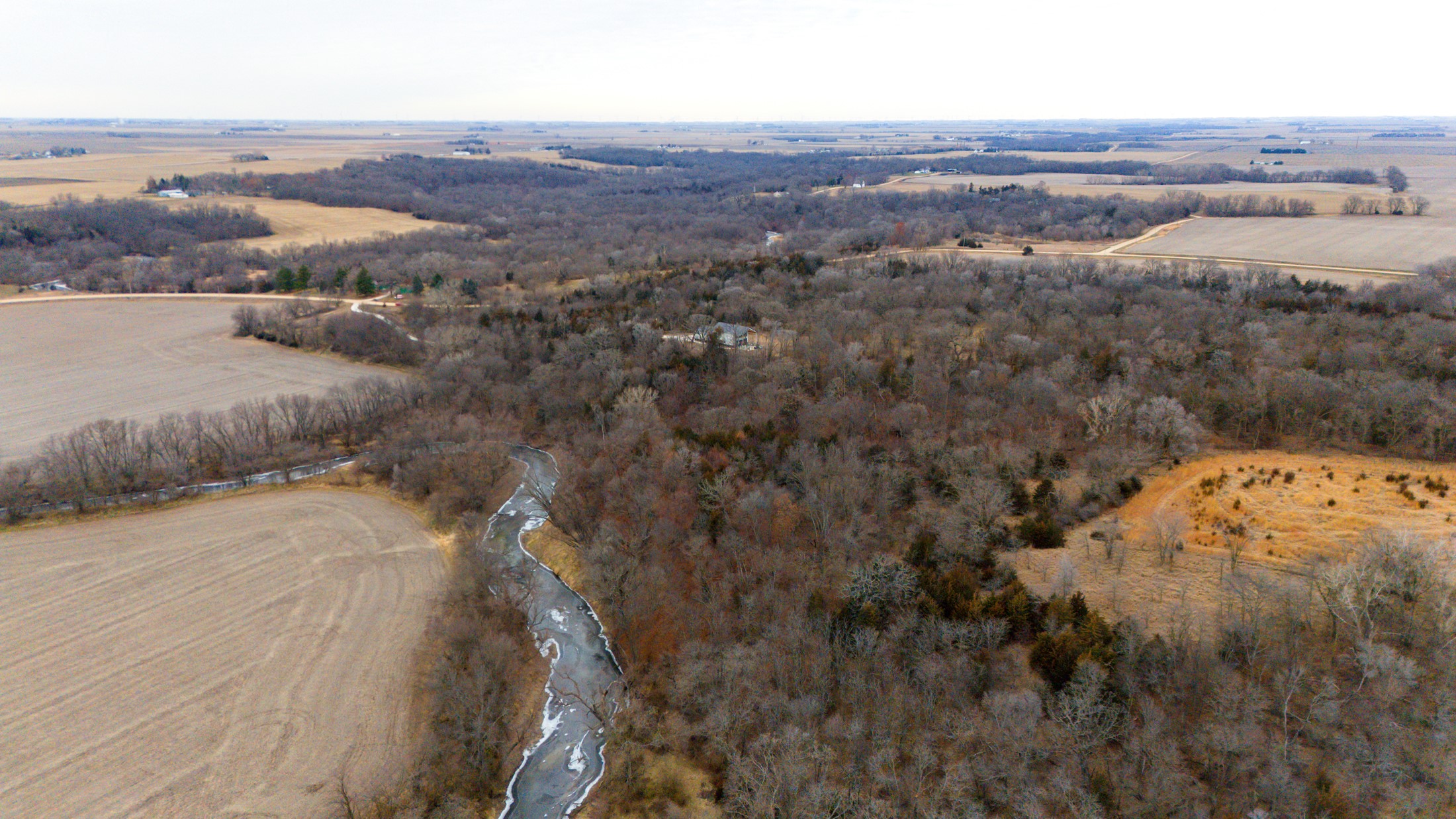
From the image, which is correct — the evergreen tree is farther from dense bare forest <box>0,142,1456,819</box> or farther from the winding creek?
the winding creek

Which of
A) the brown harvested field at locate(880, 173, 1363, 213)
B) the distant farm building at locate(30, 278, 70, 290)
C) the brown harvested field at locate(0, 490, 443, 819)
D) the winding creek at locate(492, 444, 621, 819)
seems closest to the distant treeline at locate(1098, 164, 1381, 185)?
the brown harvested field at locate(880, 173, 1363, 213)

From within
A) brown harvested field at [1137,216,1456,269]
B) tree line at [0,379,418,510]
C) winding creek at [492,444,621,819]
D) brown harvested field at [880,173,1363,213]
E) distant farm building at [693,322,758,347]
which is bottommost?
winding creek at [492,444,621,819]

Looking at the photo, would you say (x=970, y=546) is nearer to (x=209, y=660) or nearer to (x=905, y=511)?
(x=905, y=511)

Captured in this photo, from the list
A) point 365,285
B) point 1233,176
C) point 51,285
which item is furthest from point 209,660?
point 1233,176

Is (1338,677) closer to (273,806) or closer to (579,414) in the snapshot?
(273,806)

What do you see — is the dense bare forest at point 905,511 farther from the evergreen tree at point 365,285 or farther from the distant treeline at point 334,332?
the evergreen tree at point 365,285

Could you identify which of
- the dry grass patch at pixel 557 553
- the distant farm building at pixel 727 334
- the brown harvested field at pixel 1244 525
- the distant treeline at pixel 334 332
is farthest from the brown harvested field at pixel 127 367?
the brown harvested field at pixel 1244 525
